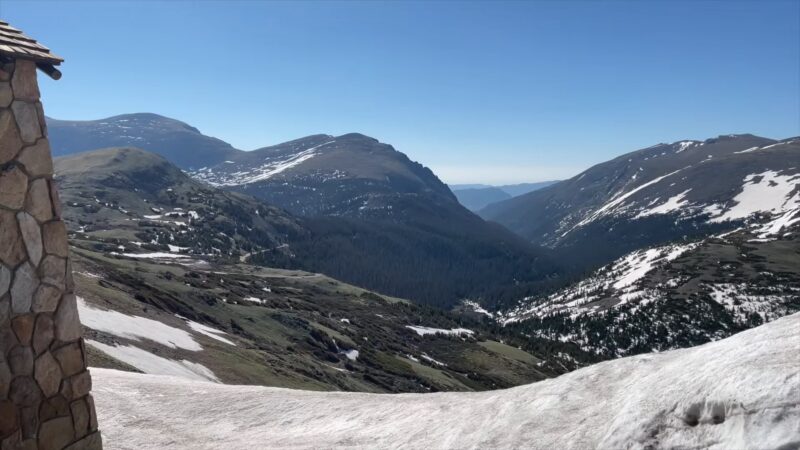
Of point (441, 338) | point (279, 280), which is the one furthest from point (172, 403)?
point (279, 280)

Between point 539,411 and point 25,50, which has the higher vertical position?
point 25,50

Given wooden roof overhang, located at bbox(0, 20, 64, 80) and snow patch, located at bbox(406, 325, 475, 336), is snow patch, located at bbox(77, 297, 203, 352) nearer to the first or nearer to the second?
wooden roof overhang, located at bbox(0, 20, 64, 80)

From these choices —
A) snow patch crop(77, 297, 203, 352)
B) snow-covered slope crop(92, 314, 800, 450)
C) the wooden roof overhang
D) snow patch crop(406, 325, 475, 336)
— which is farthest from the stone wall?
snow patch crop(406, 325, 475, 336)

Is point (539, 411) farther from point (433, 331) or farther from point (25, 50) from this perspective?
point (433, 331)

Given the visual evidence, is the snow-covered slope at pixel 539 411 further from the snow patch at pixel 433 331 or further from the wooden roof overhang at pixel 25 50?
the snow patch at pixel 433 331

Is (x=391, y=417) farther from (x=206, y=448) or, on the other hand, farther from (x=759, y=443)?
(x=759, y=443)

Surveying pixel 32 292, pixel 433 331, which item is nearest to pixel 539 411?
pixel 32 292
